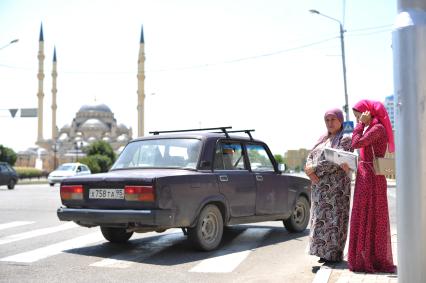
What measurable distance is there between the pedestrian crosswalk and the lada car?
35 cm

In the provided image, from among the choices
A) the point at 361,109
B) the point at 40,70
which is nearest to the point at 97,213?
the point at 361,109

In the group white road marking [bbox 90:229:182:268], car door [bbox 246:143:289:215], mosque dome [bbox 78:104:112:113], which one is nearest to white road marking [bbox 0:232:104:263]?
white road marking [bbox 90:229:182:268]

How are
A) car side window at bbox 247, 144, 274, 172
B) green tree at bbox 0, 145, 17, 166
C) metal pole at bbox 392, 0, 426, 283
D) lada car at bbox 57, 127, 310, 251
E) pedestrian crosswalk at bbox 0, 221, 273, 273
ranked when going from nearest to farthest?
1. metal pole at bbox 392, 0, 426, 283
2. pedestrian crosswalk at bbox 0, 221, 273, 273
3. lada car at bbox 57, 127, 310, 251
4. car side window at bbox 247, 144, 274, 172
5. green tree at bbox 0, 145, 17, 166

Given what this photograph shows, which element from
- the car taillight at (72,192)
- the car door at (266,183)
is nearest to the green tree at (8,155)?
the car door at (266,183)

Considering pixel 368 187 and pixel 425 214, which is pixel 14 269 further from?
pixel 425 214

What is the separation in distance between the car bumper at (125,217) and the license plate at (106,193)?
188mm

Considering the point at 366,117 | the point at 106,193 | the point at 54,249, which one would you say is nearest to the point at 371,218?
the point at 366,117

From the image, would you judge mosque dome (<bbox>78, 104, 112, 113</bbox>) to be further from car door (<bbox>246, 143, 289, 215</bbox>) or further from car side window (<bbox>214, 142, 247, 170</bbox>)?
car side window (<bbox>214, 142, 247, 170</bbox>)

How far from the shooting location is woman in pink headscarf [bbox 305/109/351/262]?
6266 millimetres

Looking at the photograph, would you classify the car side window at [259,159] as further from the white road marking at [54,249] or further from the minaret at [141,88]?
the minaret at [141,88]

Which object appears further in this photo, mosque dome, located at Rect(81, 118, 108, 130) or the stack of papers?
mosque dome, located at Rect(81, 118, 108, 130)

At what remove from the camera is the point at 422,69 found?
150 inches

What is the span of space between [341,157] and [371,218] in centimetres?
68

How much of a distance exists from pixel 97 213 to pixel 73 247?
1.20 metres
